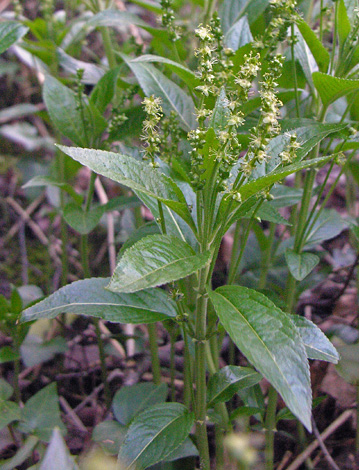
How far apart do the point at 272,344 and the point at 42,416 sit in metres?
1.08

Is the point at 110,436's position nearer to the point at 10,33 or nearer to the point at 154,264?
the point at 154,264

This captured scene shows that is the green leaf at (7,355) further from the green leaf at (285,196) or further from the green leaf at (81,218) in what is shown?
the green leaf at (285,196)

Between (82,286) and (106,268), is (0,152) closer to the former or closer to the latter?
(106,268)

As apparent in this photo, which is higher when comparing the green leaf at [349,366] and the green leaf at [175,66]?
the green leaf at [175,66]

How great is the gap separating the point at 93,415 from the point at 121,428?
0.54 metres

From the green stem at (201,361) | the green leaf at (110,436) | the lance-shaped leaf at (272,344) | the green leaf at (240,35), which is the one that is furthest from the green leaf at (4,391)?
the green leaf at (240,35)

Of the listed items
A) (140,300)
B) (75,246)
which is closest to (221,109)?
(140,300)

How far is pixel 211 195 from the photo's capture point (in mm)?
1135

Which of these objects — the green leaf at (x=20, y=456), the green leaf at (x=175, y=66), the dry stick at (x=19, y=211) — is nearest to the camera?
the green leaf at (x=175, y=66)

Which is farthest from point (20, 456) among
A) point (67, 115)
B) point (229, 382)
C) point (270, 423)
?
point (67, 115)

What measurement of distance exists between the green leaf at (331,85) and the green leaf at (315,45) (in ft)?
0.60

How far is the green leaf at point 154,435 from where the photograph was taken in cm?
121

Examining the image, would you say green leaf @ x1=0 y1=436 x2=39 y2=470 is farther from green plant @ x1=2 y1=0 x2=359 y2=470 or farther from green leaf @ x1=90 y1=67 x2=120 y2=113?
green leaf @ x1=90 y1=67 x2=120 y2=113

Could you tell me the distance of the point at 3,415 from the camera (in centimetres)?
151
